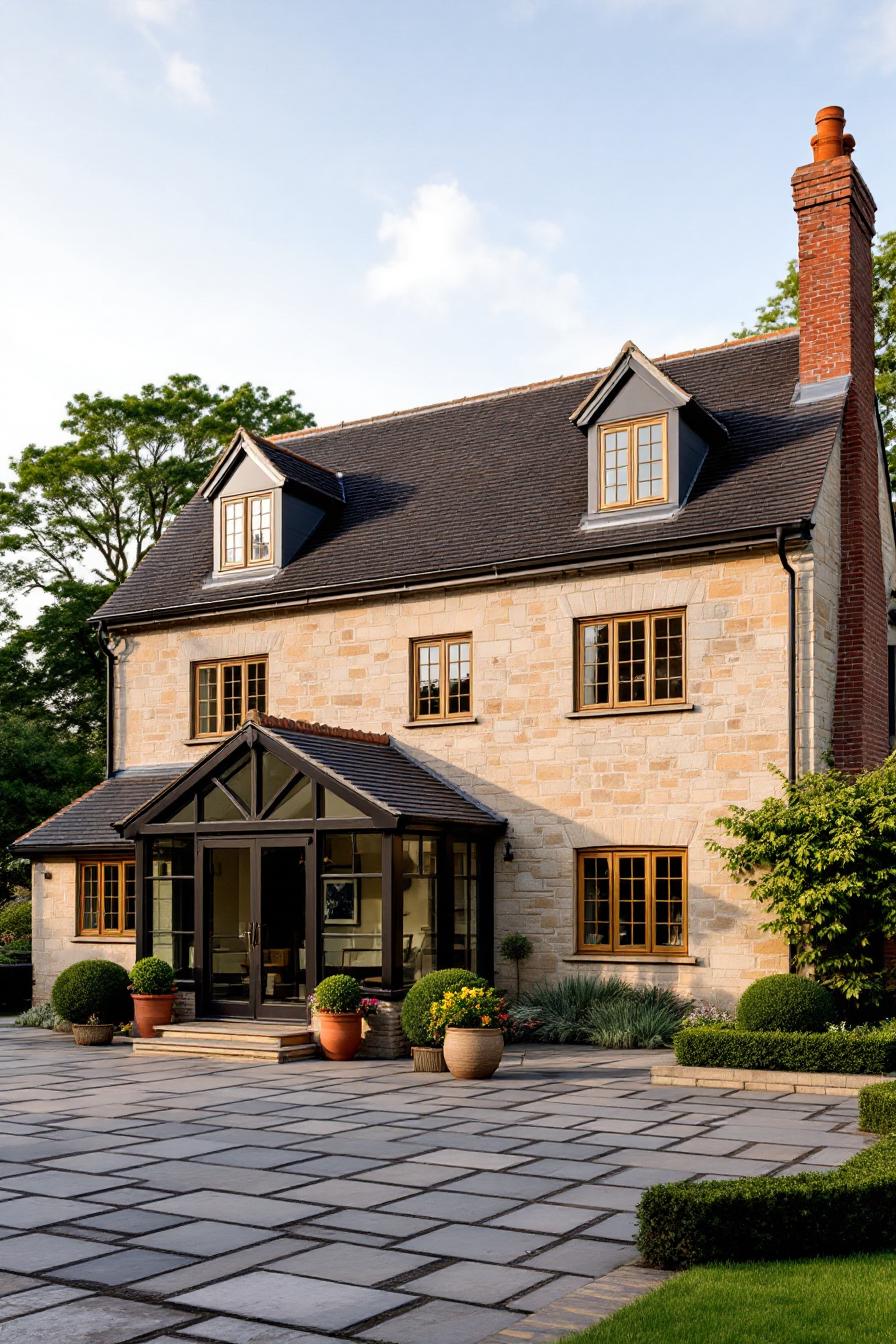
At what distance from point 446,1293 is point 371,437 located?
2093 centimetres

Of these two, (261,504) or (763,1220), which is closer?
(763,1220)

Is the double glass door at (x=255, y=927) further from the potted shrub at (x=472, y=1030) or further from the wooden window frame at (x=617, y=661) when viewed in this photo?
the wooden window frame at (x=617, y=661)

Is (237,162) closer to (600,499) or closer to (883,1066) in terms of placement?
(600,499)

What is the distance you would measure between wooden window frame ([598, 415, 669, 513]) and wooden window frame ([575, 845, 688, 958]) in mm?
5189

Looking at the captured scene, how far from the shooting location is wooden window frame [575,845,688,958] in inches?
738

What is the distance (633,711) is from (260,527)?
829cm

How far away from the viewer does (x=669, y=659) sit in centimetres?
1928

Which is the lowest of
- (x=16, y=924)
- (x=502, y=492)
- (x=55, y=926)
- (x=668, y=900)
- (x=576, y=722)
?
(x=16, y=924)

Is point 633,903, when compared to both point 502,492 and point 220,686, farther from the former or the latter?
point 220,686

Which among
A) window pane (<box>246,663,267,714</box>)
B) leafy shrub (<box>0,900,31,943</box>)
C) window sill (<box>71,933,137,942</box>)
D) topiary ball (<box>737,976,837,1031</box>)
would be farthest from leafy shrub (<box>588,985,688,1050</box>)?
leafy shrub (<box>0,900,31,943</box>)

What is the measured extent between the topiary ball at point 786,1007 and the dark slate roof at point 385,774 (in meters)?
5.05

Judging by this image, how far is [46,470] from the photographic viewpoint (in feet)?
129

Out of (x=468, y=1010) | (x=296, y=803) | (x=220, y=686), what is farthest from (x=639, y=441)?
(x=468, y=1010)

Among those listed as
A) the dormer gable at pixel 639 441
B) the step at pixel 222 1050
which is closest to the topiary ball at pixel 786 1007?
the step at pixel 222 1050
